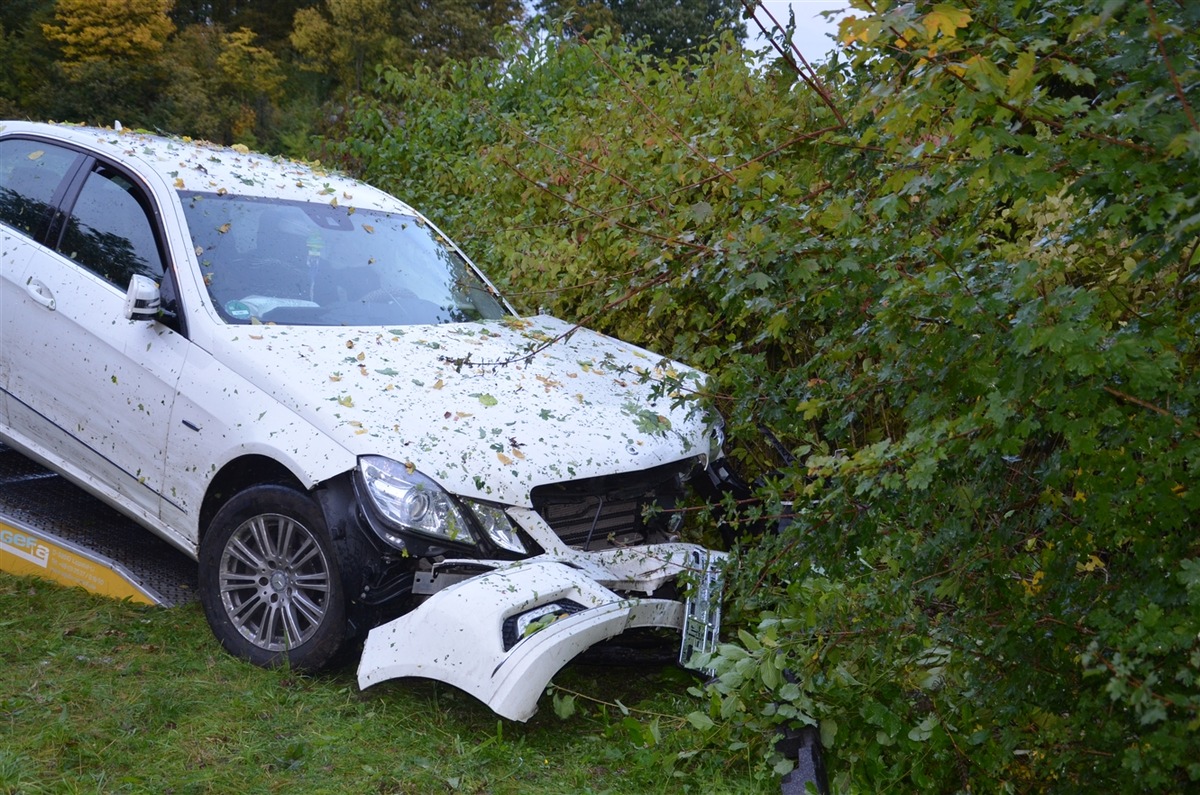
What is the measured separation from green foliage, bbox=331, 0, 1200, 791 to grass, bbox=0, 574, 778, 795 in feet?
1.10

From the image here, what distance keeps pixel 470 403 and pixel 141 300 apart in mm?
1431

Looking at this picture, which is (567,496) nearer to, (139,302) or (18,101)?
(139,302)

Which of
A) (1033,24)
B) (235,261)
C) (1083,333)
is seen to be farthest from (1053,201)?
(235,261)

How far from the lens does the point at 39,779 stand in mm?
3129

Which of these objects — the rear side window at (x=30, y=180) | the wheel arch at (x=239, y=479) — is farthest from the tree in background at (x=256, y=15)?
the wheel arch at (x=239, y=479)

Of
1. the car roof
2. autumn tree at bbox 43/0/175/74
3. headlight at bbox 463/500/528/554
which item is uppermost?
autumn tree at bbox 43/0/175/74

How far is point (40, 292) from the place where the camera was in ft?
15.9

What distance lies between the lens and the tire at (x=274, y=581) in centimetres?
385

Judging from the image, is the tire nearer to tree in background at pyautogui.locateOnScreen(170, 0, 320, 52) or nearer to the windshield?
the windshield

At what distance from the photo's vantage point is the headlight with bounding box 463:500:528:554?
379 centimetres

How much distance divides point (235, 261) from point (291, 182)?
2.68 ft

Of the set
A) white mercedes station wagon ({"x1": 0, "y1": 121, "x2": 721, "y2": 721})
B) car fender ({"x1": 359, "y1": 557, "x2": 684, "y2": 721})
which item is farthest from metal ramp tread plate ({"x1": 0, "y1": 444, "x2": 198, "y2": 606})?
car fender ({"x1": 359, "y1": 557, "x2": 684, "y2": 721})

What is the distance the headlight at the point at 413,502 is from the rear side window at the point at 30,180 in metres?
2.50

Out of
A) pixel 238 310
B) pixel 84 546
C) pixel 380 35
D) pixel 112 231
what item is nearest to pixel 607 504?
pixel 238 310
